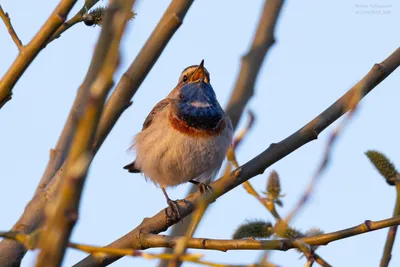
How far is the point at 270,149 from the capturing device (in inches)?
183

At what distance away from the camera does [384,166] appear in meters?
5.39

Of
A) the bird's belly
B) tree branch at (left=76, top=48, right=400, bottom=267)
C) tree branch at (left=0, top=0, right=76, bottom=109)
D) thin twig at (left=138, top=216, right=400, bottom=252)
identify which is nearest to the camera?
tree branch at (left=0, top=0, right=76, bottom=109)

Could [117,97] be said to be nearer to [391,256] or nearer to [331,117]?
[331,117]

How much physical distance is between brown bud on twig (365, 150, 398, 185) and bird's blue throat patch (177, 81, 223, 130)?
2374 mm

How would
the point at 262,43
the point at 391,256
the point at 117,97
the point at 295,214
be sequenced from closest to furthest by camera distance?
the point at 295,214 < the point at 117,97 < the point at 391,256 < the point at 262,43

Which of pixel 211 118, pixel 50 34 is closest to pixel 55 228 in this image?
pixel 50 34

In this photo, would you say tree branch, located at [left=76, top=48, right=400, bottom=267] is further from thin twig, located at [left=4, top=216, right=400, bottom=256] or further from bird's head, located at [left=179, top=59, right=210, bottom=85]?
bird's head, located at [left=179, top=59, right=210, bottom=85]

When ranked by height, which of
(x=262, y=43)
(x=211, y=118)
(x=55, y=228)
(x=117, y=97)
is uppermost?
(x=211, y=118)

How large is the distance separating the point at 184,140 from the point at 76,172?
5587 millimetres

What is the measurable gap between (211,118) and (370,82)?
3.34 meters

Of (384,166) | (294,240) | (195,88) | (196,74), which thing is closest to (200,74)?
(196,74)

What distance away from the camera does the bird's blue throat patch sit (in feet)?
25.3

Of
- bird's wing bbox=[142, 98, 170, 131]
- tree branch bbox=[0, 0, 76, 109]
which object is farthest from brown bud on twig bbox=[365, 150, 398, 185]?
bird's wing bbox=[142, 98, 170, 131]

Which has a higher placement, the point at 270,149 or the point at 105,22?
the point at 270,149
